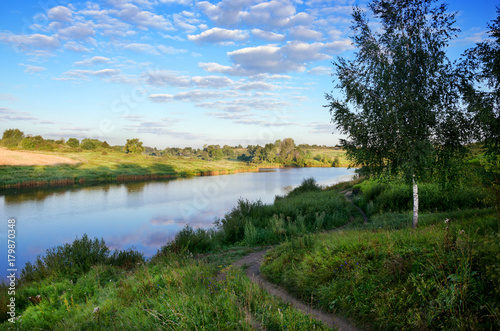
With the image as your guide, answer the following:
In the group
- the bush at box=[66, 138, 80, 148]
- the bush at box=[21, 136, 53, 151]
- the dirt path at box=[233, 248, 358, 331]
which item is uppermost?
the bush at box=[66, 138, 80, 148]

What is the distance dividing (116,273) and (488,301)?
9343mm

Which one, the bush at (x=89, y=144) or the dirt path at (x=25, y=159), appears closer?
the dirt path at (x=25, y=159)

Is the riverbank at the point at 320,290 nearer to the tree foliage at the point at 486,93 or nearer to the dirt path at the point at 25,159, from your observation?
the tree foliage at the point at 486,93

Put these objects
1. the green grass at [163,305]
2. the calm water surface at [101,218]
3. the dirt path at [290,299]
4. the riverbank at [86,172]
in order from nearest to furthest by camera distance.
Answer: the green grass at [163,305]
the dirt path at [290,299]
the calm water surface at [101,218]
the riverbank at [86,172]

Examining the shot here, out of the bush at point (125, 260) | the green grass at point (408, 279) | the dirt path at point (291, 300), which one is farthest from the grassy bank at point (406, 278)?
the bush at point (125, 260)

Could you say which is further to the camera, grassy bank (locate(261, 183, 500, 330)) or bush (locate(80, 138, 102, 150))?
bush (locate(80, 138, 102, 150))

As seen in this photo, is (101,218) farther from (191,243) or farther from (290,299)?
(290,299)

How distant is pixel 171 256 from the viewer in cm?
868

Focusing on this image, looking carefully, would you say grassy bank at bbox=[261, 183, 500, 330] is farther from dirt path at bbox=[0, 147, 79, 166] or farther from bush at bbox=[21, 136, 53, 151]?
bush at bbox=[21, 136, 53, 151]

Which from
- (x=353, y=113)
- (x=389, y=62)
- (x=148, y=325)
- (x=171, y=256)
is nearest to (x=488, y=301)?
(x=148, y=325)

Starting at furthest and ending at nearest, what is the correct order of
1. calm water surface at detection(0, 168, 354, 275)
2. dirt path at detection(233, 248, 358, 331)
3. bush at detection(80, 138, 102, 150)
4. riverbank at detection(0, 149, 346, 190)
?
bush at detection(80, 138, 102, 150)
riverbank at detection(0, 149, 346, 190)
calm water surface at detection(0, 168, 354, 275)
dirt path at detection(233, 248, 358, 331)

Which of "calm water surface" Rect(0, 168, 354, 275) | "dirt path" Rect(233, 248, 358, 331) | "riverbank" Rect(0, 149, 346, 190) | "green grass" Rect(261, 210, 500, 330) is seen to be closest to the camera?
"green grass" Rect(261, 210, 500, 330)

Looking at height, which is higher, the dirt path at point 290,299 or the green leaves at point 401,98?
the green leaves at point 401,98

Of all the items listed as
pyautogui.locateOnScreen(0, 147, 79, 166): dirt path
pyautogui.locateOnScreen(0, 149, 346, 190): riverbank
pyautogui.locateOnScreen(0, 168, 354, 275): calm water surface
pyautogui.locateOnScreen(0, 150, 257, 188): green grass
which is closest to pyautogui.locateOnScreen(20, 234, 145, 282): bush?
pyautogui.locateOnScreen(0, 168, 354, 275): calm water surface
